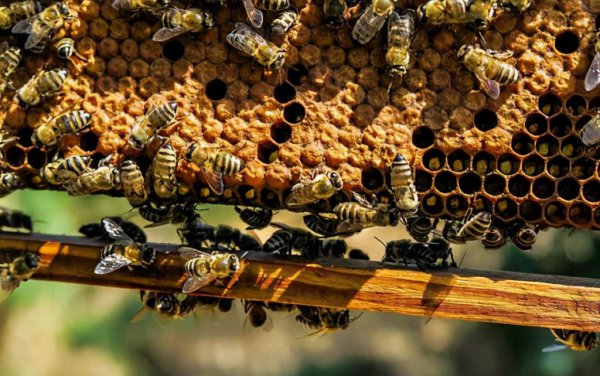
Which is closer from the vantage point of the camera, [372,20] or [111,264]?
[372,20]

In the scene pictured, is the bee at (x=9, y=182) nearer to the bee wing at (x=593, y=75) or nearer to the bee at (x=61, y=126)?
the bee at (x=61, y=126)

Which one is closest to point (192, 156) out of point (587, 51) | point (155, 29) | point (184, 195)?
point (184, 195)

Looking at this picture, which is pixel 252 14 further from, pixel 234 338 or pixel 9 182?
pixel 234 338

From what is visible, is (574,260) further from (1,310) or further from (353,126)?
(1,310)

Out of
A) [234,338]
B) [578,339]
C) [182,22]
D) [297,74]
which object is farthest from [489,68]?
[234,338]

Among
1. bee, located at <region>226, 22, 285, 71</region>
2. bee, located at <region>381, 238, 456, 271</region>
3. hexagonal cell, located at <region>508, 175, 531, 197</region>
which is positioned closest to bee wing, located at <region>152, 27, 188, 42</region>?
bee, located at <region>226, 22, 285, 71</region>

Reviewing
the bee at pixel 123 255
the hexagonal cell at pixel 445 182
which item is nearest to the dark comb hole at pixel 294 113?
the hexagonal cell at pixel 445 182
